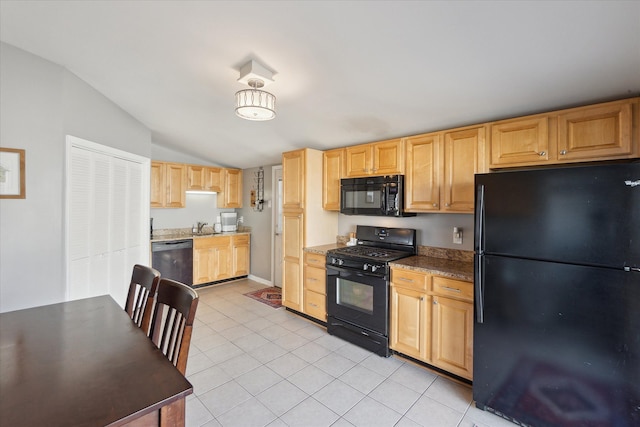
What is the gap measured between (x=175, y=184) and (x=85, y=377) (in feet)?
14.0

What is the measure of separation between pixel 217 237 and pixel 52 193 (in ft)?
9.08

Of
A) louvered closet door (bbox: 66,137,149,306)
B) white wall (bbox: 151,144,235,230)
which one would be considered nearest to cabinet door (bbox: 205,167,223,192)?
white wall (bbox: 151,144,235,230)

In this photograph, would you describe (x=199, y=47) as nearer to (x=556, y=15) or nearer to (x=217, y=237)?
(x=556, y=15)

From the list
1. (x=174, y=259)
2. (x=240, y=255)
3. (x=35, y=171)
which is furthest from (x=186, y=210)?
(x=35, y=171)

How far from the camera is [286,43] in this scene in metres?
1.84

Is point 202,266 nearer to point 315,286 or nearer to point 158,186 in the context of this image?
point 158,186

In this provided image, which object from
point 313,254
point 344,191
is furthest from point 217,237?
point 344,191

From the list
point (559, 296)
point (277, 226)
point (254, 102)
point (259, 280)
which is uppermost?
point (254, 102)

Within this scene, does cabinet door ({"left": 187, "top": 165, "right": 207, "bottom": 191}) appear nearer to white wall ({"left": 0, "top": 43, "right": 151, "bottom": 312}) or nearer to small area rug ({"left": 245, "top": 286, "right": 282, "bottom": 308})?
small area rug ({"left": 245, "top": 286, "right": 282, "bottom": 308})

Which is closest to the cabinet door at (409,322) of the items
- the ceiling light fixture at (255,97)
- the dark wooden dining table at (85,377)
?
the ceiling light fixture at (255,97)

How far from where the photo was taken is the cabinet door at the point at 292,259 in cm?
368

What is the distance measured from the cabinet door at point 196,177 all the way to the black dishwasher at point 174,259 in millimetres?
954

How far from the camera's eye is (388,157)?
308cm

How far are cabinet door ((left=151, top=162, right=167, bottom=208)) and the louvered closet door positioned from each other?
0.83m
